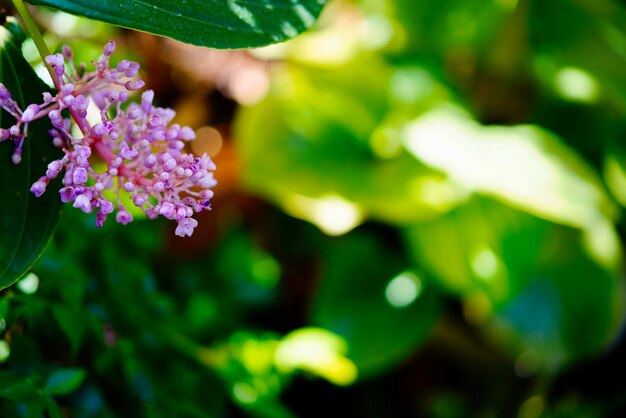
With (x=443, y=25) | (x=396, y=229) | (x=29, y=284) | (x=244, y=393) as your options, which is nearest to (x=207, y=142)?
(x=396, y=229)

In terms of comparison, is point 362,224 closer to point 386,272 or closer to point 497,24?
point 386,272

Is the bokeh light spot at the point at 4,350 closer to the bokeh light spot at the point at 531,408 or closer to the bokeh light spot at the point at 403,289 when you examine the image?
the bokeh light spot at the point at 403,289

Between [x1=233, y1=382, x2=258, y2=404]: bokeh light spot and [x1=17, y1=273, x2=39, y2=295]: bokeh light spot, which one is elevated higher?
[x1=17, y1=273, x2=39, y2=295]: bokeh light spot

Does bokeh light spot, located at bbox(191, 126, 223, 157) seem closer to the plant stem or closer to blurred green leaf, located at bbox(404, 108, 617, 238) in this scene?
blurred green leaf, located at bbox(404, 108, 617, 238)

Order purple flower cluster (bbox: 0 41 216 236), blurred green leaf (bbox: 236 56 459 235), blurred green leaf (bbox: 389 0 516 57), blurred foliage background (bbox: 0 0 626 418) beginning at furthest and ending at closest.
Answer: blurred green leaf (bbox: 389 0 516 57), blurred green leaf (bbox: 236 56 459 235), blurred foliage background (bbox: 0 0 626 418), purple flower cluster (bbox: 0 41 216 236)

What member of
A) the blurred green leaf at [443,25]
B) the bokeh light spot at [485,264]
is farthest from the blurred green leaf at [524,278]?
the blurred green leaf at [443,25]

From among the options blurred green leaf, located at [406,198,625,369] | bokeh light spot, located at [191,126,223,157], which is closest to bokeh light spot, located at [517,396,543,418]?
blurred green leaf, located at [406,198,625,369]
